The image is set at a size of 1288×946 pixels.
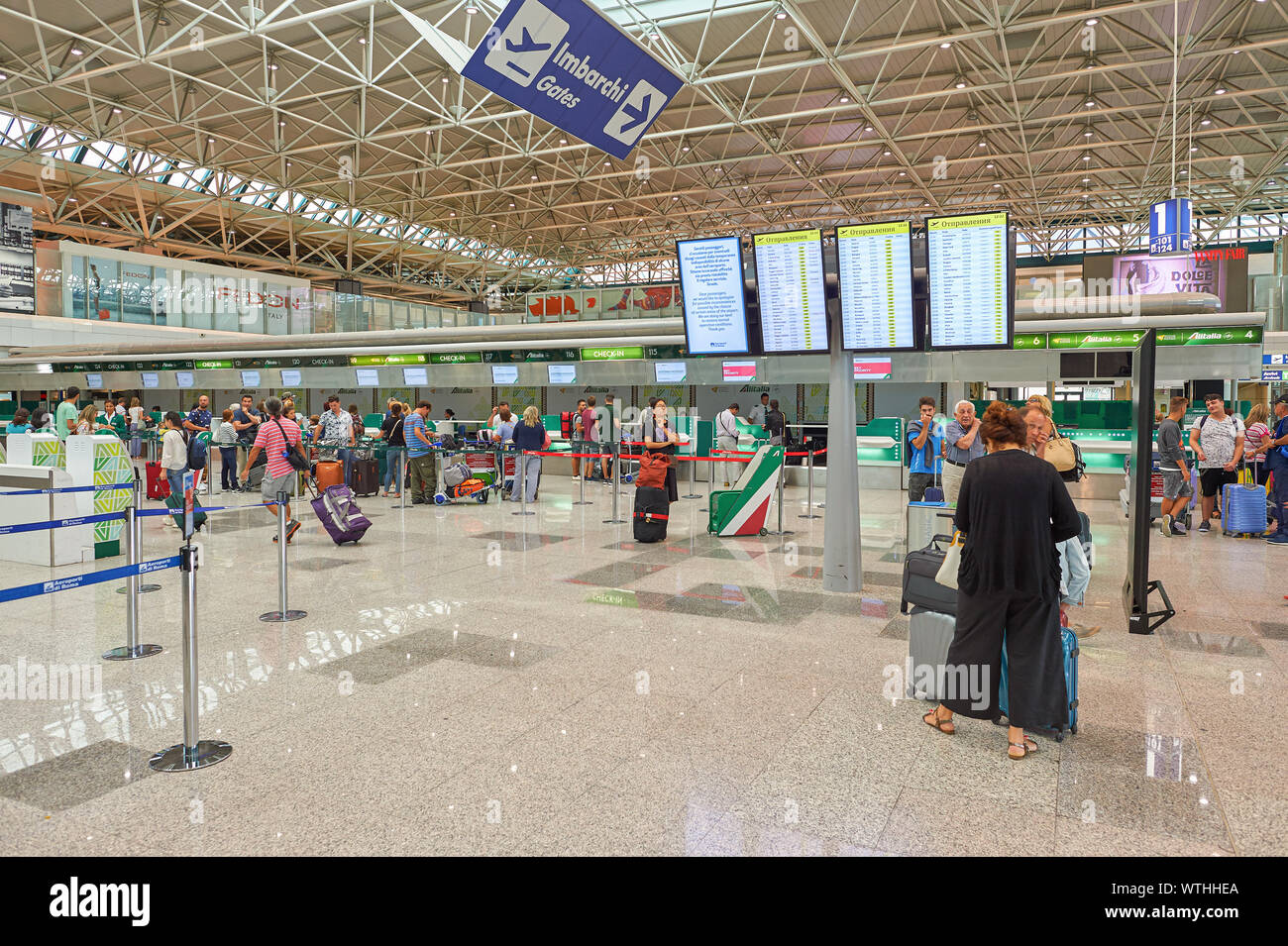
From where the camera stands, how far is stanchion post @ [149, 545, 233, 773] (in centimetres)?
393

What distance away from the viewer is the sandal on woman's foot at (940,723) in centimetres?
439

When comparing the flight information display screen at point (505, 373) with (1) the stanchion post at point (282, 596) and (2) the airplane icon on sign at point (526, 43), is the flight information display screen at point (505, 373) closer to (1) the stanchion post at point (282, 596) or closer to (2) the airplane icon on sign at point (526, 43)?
(2) the airplane icon on sign at point (526, 43)

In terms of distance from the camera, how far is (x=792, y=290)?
25.8ft

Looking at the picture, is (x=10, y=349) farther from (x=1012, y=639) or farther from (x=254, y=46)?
(x=1012, y=639)

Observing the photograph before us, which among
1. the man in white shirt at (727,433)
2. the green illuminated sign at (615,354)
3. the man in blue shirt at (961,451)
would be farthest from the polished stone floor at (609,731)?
the green illuminated sign at (615,354)

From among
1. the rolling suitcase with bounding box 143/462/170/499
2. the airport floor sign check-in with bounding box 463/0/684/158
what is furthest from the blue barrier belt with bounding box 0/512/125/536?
the rolling suitcase with bounding box 143/462/170/499

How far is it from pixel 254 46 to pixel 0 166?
1088cm

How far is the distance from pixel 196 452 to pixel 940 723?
16.9 m

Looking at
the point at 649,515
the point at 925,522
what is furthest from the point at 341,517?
the point at 925,522

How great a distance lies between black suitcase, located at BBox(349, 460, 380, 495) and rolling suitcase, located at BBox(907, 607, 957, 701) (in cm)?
1312

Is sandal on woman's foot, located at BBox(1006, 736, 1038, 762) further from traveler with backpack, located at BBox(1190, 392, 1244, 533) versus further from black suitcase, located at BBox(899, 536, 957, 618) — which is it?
traveler with backpack, located at BBox(1190, 392, 1244, 533)

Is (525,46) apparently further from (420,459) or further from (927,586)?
(420,459)

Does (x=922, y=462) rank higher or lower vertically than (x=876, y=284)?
lower

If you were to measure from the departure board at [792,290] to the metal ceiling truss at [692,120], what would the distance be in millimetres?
8727
